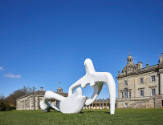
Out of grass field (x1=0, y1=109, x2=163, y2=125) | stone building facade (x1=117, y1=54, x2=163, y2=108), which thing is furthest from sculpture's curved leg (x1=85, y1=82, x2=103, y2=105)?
stone building facade (x1=117, y1=54, x2=163, y2=108)

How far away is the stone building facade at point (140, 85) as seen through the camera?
34.0 m

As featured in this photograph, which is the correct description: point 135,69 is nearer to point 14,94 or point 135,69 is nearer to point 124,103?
point 124,103

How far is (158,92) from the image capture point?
3650 centimetres

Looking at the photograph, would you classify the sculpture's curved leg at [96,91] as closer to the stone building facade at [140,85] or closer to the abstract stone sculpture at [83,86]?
the abstract stone sculpture at [83,86]

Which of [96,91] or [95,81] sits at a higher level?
[95,81]

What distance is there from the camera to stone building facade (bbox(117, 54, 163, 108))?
112 feet

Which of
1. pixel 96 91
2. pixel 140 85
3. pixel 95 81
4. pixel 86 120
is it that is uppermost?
pixel 95 81

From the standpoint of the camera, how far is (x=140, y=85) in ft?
133

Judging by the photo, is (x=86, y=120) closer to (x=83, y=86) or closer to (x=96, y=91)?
(x=83, y=86)

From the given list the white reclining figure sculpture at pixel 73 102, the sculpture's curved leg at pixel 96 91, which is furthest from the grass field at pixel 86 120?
the sculpture's curved leg at pixel 96 91

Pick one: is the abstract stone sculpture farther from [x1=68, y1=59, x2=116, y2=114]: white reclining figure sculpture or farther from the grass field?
the grass field

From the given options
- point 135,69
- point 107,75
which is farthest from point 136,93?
point 107,75

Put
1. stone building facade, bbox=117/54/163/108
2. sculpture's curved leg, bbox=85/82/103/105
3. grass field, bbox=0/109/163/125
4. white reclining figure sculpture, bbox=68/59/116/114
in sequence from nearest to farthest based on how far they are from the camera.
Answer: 1. grass field, bbox=0/109/163/125
2. white reclining figure sculpture, bbox=68/59/116/114
3. sculpture's curved leg, bbox=85/82/103/105
4. stone building facade, bbox=117/54/163/108

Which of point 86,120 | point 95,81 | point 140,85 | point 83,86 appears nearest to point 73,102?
point 83,86
